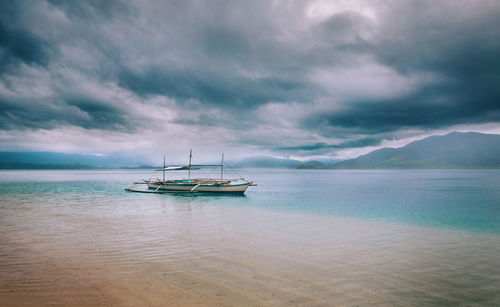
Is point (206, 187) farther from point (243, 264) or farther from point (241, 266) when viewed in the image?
point (241, 266)

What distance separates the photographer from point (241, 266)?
11.7 meters

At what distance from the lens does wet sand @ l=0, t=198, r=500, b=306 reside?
854cm

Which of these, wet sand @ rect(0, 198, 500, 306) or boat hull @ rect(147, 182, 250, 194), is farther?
boat hull @ rect(147, 182, 250, 194)

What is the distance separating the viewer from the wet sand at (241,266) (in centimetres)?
854

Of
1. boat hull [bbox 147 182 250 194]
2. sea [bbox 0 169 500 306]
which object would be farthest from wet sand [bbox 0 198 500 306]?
boat hull [bbox 147 182 250 194]

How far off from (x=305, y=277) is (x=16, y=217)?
28.4 m

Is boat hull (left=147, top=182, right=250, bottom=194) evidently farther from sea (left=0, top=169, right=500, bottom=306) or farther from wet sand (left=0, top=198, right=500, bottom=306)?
wet sand (left=0, top=198, right=500, bottom=306)

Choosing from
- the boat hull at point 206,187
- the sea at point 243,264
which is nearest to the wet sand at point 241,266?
the sea at point 243,264

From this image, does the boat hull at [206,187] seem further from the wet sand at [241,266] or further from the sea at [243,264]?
the wet sand at [241,266]

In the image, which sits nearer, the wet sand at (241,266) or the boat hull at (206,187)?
the wet sand at (241,266)

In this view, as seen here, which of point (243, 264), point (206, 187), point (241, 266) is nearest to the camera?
point (241, 266)

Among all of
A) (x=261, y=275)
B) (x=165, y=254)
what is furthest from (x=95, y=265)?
(x=261, y=275)

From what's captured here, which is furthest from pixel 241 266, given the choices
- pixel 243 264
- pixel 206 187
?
pixel 206 187

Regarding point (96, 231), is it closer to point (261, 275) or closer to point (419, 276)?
point (261, 275)
